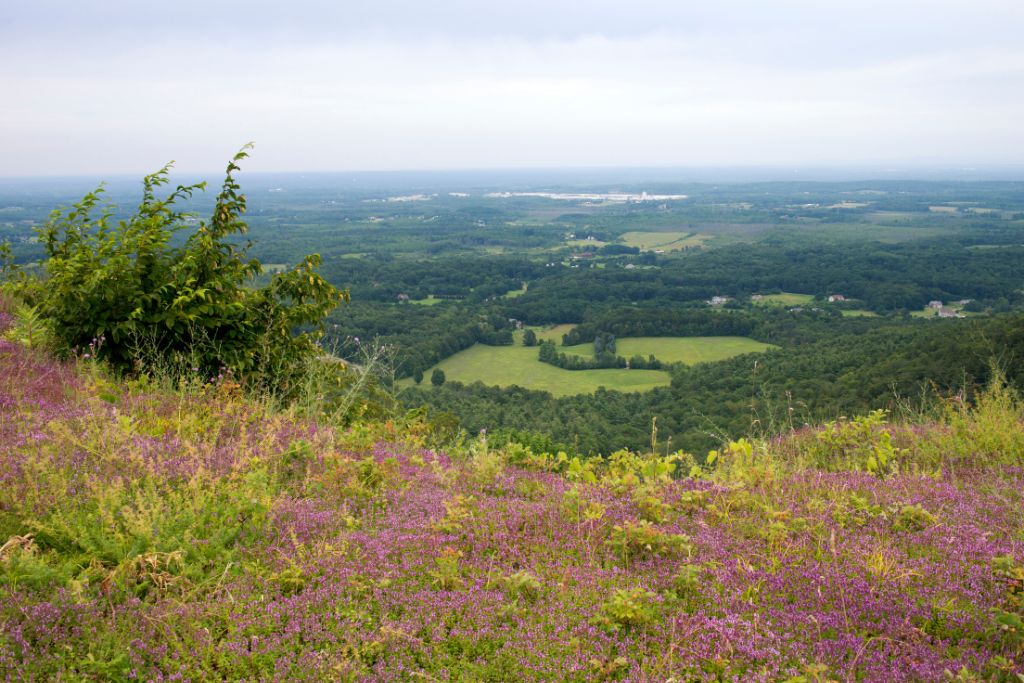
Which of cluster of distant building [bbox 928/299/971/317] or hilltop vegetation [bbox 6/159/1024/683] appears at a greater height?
hilltop vegetation [bbox 6/159/1024/683]

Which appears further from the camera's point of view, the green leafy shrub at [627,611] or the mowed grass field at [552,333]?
the mowed grass field at [552,333]

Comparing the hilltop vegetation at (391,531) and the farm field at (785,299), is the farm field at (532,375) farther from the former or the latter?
the farm field at (785,299)

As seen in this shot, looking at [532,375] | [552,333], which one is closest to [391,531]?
[532,375]

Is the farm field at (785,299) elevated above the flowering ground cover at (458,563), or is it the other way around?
the flowering ground cover at (458,563)

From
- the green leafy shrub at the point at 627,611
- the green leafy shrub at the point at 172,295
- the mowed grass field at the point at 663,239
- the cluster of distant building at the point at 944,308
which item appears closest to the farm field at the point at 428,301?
the cluster of distant building at the point at 944,308

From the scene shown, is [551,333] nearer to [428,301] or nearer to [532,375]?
[428,301]

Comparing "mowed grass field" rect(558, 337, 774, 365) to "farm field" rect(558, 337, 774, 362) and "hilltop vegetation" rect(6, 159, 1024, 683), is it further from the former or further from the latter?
"hilltop vegetation" rect(6, 159, 1024, 683)

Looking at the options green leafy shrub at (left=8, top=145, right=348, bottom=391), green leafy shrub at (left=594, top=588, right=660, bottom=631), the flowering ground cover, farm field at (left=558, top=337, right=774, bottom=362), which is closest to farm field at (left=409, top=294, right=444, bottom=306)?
farm field at (left=558, top=337, right=774, bottom=362)

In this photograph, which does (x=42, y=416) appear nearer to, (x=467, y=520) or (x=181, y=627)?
(x=181, y=627)
